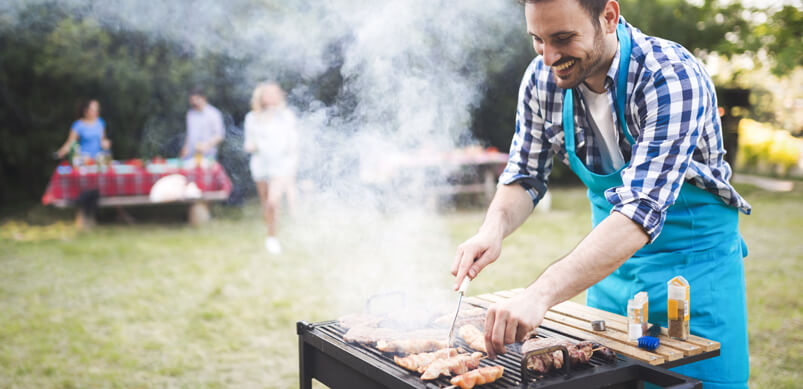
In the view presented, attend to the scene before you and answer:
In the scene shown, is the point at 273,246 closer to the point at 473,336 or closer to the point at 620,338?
the point at 473,336

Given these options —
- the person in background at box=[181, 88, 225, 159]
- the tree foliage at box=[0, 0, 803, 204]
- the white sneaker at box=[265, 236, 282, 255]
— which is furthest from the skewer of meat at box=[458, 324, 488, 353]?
the tree foliage at box=[0, 0, 803, 204]

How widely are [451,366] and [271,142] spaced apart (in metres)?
6.23

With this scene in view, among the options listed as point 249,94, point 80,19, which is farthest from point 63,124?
point 249,94

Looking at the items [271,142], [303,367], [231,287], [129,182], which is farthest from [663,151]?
[129,182]

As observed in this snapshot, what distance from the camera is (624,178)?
69.4 inches

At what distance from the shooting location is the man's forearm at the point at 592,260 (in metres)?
1.67

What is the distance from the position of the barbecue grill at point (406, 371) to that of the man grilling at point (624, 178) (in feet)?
0.51

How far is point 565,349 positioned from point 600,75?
872 mm

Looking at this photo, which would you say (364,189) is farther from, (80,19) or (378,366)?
(378,366)

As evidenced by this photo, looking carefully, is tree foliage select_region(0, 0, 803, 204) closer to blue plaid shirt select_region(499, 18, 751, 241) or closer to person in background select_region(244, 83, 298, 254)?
person in background select_region(244, 83, 298, 254)

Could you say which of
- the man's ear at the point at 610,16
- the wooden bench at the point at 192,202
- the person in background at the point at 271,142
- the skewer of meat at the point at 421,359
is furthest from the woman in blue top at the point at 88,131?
the man's ear at the point at 610,16

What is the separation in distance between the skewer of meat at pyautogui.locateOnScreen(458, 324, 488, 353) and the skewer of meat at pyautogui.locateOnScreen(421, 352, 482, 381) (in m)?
0.12

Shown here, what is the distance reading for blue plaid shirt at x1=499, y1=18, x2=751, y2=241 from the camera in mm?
1712

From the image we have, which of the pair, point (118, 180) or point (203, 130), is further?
point (203, 130)
